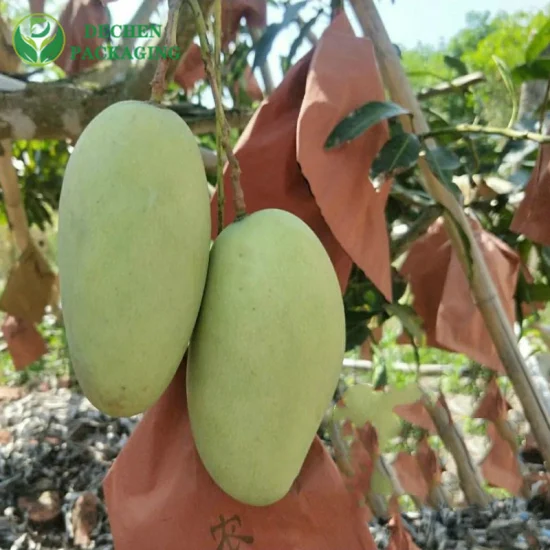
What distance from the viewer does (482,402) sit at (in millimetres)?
669

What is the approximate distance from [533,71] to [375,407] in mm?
349

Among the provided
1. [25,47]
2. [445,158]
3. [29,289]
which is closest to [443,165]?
[445,158]

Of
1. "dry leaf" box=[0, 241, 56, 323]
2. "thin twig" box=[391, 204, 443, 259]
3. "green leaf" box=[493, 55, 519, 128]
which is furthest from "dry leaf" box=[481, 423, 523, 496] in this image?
"dry leaf" box=[0, 241, 56, 323]

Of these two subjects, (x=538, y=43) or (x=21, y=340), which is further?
(x=21, y=340)

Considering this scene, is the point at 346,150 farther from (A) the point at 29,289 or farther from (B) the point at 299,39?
(A) the point at 29,289

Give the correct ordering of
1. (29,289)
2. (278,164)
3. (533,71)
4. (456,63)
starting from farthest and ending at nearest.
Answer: (29,289) → (456,63) → (533,71) → (278,164)

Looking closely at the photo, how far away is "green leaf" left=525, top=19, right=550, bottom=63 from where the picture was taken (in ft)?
1.95

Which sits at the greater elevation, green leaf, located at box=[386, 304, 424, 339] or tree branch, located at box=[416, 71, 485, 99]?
tree branch, located at box=[416, 71, 485, 99]

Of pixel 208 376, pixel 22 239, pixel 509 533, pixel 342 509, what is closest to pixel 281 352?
pixel 208 376

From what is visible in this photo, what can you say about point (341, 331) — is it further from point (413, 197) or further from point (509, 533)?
point (509, 533)

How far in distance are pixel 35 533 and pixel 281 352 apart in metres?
0.82

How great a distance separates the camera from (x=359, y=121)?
371 mm

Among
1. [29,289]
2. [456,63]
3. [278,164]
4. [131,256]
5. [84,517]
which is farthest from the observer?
[29,289]

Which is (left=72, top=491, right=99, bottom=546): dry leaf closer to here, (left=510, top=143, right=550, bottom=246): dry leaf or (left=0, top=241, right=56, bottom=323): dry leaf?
(left=0, top=241, right=56, bottom=323): dry leaf
